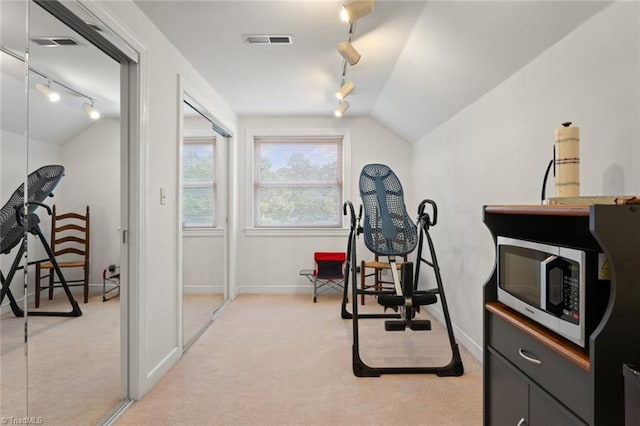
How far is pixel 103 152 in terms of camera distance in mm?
2088

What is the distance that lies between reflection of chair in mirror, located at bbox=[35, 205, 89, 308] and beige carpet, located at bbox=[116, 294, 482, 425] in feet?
2.90

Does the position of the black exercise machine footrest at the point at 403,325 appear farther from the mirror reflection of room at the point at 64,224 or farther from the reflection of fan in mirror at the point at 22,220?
the reflection of fan in mirror at the point at 22,220

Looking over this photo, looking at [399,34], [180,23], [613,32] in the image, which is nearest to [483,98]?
[399,34]

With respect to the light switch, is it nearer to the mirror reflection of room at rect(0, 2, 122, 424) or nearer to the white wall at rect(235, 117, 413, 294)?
the mirror reflection of room at rect(0, 2, 122, 424)

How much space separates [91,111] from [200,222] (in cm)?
176

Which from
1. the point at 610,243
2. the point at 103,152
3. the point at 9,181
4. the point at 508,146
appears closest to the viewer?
the point at 610,243

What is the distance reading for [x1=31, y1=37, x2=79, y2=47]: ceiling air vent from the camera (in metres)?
1.61

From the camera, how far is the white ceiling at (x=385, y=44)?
1961mm

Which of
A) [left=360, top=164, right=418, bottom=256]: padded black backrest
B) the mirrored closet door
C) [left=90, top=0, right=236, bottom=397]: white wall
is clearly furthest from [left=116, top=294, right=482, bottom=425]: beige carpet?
[left=360, top=164, right=418, bottom=256]: padded black backrest

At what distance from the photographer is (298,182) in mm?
5133

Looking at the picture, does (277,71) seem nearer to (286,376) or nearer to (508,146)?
(508,146)

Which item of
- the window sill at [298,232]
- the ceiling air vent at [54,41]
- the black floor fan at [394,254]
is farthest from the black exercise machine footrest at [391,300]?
the ceiling air vent at [54,41]

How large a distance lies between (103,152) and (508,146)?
2607 mm

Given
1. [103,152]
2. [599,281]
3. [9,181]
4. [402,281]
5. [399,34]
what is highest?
[399,34]
